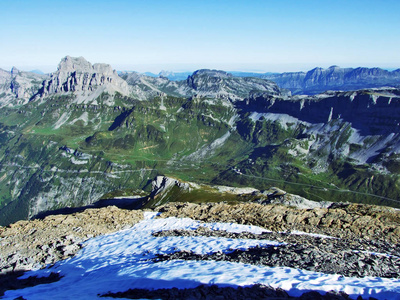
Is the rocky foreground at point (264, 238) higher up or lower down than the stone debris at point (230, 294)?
lower down

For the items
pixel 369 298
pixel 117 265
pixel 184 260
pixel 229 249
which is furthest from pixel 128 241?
pixel 369 298

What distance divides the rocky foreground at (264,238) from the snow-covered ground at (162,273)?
1.71m

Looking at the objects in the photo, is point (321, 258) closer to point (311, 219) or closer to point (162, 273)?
A: point (162, 273)

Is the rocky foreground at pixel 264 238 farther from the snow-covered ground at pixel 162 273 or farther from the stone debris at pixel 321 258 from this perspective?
the snow-covered ground at pixel 162 273

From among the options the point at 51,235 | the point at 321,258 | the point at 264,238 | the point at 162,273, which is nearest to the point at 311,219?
the point at 264,238

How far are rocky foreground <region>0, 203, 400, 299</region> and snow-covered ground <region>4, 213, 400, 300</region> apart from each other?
5.61ft

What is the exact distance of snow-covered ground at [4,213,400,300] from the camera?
26.4 meters

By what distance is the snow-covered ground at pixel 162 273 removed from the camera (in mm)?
26422

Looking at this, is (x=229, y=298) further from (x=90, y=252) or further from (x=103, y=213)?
(x=103, y=213)

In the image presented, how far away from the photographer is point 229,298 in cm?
2434

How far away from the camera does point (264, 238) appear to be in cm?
4509

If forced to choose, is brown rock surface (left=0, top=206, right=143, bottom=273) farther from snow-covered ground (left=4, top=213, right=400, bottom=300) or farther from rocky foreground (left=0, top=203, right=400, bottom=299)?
snow-covered ground (left=4, top=213, right=400, bottom=300)

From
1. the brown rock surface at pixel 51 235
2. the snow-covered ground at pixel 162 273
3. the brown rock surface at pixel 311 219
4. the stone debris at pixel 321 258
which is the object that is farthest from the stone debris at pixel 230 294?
the brown rock surface at pixel 311 219

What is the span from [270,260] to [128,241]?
1074 inches
